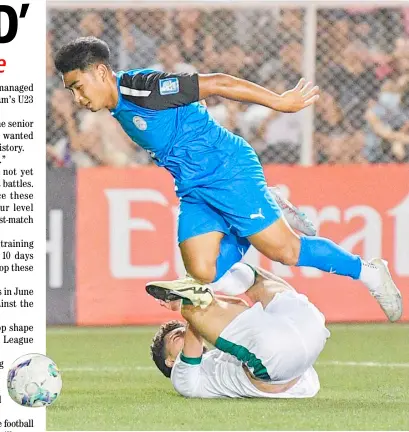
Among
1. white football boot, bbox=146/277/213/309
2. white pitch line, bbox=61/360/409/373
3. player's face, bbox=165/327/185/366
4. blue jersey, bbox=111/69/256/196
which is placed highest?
blue jersey, bbox=111/69/256/196

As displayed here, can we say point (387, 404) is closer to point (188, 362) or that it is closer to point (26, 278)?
point (188, 362)

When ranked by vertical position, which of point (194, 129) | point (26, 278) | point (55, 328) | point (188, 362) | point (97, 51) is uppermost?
point (97, 51)

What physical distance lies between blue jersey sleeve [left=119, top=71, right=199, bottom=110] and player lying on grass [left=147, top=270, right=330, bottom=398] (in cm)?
107

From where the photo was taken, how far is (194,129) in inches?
280

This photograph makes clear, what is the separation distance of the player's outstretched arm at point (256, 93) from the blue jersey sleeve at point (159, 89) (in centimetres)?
7

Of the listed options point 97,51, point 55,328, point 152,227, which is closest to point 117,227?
point 152,227

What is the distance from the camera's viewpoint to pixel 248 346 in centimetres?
650

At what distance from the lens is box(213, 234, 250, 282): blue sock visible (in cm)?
723

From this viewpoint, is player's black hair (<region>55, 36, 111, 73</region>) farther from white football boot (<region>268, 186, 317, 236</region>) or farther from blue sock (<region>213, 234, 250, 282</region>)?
white football boot (<region>268, 186, 317, 236</region>)

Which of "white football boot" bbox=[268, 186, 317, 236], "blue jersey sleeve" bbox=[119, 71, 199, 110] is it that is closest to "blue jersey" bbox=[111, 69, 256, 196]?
"blue jersey sleeve" bbox=[119, 71, 199, 110]

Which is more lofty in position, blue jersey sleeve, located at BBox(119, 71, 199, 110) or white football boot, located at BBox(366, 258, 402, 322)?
blue jersey sleeve, located at BBox(119, 71, 199, 110)

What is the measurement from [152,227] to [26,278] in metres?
4.22

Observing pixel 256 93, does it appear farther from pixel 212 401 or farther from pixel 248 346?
pixel 212 401

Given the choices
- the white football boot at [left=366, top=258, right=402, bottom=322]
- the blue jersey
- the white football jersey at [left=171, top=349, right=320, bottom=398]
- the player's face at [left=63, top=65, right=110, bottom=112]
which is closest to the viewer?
the white football jersey at [left=171, top=349, right=320, bottom=398]
